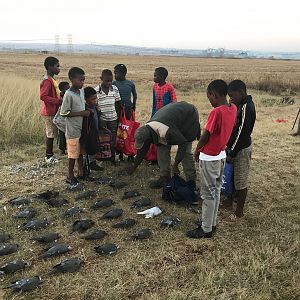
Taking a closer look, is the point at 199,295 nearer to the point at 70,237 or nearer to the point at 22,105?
the point at 70,237

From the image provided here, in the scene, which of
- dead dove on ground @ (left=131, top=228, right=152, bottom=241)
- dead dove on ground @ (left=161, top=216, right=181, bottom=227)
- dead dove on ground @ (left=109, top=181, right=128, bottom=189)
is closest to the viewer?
dead dove on ground @ (left=131, top=228, right=152, bottom=241)

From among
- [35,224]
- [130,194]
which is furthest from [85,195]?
[35,224]

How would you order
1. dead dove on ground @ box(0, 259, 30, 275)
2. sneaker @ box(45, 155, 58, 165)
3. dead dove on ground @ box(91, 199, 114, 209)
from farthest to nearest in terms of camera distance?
sneaker @ box(45, 155, 58, 165), dead dove on ground @ box(91, 199, 114, 209), dead dove on ground @ box(0, 259, 30, 275)

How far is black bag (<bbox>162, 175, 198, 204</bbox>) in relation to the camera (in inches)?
206

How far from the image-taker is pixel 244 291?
333cm

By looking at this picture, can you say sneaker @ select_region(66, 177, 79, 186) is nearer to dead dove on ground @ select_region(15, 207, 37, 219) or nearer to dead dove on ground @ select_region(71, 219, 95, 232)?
dead dove on ground @ select_region(15, 207, 37, 219)

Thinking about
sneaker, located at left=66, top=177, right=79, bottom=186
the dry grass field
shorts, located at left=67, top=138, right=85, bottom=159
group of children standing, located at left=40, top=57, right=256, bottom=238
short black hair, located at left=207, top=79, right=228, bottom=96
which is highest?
short black hair, located at left=207, top=79, right=228, bottom=96

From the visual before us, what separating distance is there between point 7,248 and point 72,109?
7.63 ft

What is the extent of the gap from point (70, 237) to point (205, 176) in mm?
1768

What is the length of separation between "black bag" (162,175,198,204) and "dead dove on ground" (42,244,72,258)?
5.99 feet

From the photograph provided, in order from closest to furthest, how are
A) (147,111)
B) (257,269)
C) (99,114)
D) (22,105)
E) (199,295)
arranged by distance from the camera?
(199,295)
(257,269)
(99,114)
(22,105)
(147,111)

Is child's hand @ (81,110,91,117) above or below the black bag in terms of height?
above

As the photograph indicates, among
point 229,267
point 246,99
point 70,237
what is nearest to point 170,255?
point 229,267

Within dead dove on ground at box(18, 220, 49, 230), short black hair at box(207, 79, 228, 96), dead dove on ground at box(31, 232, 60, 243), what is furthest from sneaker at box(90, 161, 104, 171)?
short black hair at box(207, 79, 228, 96)
